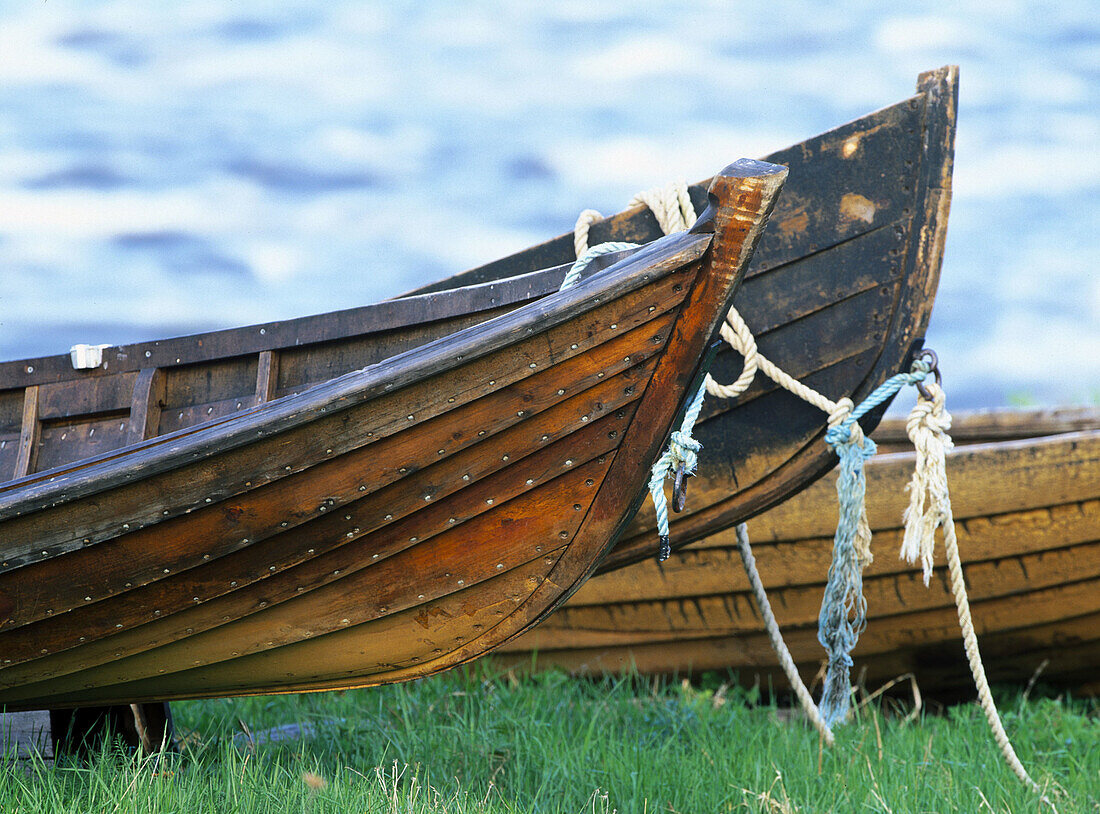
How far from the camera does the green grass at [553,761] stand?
192 cm

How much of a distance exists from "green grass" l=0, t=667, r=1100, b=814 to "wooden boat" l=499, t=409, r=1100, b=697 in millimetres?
229

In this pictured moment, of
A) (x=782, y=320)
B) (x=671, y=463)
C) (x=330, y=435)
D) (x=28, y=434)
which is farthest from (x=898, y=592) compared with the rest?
(x=28, y=434)

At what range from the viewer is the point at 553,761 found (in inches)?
92.0

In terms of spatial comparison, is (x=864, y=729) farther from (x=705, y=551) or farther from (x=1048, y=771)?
(x=705, y=551)

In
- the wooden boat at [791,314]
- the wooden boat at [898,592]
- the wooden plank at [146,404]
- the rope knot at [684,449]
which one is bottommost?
the wooden boat at [898,592]

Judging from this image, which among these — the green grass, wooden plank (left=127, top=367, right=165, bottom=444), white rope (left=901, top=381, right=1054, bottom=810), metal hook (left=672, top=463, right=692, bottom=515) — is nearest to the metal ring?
metal hook (left=672, top=463, right=692, bottom=515)

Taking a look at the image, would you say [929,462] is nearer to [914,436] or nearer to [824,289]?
[914,436]

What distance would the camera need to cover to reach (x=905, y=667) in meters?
3.48

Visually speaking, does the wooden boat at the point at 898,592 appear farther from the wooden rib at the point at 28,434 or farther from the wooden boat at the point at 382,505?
the wooden rib at the point at 28,434

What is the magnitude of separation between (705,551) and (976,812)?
1.29 m

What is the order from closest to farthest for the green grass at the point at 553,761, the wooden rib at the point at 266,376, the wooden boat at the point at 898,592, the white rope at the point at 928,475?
the green grass at the point at 553,761 → the white rope at the point at 928,475 → the wooden rib at the point at 266,376 → the wooden boat at the point at 898,592

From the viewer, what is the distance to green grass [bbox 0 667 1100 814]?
1.92 m

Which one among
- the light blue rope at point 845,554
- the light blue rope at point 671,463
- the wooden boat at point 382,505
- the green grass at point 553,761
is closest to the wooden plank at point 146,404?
the wooden boat at point 382,505

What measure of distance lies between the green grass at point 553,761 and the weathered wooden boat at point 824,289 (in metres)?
0.57
